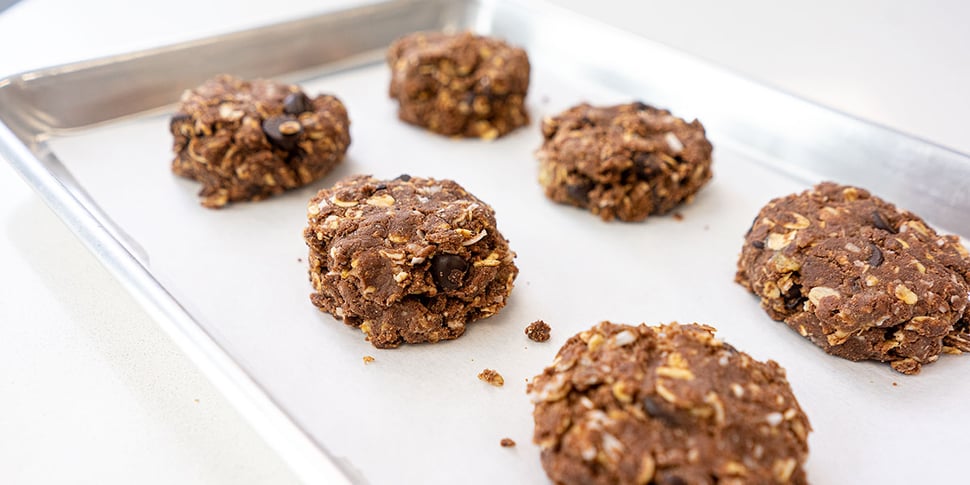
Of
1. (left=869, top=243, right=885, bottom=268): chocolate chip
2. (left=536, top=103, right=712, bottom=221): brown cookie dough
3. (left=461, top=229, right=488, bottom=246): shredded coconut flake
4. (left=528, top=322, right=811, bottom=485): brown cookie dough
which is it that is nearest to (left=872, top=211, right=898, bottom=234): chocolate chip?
(left=869, top=243, right=885, bottom=268): chocolate chip

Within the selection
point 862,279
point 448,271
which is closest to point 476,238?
point 448,271

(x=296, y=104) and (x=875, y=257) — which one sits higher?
(x=296, y=104)

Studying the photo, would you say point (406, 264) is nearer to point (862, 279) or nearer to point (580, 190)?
point (580, 190)

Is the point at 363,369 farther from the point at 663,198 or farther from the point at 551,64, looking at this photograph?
the point at 551,64

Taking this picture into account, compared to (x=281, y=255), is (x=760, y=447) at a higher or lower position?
higher

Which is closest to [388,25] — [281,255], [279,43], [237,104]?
[279,43]

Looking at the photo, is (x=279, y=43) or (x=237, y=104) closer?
(x=237, y=104)

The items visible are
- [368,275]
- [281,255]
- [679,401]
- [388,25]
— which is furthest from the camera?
[388,25]

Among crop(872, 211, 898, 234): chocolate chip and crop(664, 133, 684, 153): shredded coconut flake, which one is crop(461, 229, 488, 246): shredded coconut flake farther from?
crop(872, 211, 898, 234): chocolate chip
